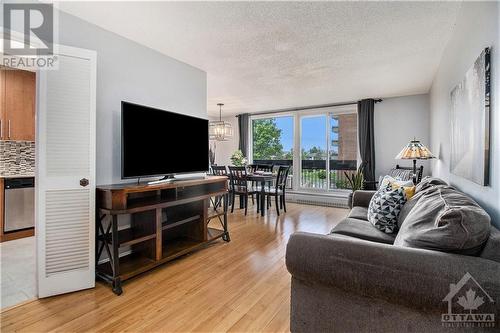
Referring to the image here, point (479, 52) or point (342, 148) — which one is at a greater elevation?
point (479, 52)

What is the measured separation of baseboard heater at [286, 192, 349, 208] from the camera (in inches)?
221

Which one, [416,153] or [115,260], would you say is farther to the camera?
[416,153]

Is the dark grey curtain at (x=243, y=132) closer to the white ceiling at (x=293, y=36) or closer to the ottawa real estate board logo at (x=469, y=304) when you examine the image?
the white ceiling at (x=293, y=36)

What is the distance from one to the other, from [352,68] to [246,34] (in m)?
1.77

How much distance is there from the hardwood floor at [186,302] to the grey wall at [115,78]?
3.61ft

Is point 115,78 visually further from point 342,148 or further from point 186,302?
point 342,148

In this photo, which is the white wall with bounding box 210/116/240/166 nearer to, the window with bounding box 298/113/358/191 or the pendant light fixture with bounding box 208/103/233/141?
the pendant light fixture with bounding box 208/103/233/141

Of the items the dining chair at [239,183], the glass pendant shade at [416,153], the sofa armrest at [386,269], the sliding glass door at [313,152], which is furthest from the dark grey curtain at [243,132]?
the sofa armrest at [386,269]

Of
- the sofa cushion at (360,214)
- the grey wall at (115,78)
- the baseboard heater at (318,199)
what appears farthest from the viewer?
the baseboard heater at (318,199)

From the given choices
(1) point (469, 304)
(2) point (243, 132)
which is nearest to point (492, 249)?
→ (1) point (469, 304)

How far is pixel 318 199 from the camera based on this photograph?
591 centimetres

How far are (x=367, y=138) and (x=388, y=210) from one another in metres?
3.53

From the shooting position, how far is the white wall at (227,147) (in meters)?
7.26

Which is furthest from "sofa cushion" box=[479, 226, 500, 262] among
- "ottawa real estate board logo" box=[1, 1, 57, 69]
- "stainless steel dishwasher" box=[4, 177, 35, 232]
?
"stainless steel dishwasher" box=[4, 177, 35, 232]
